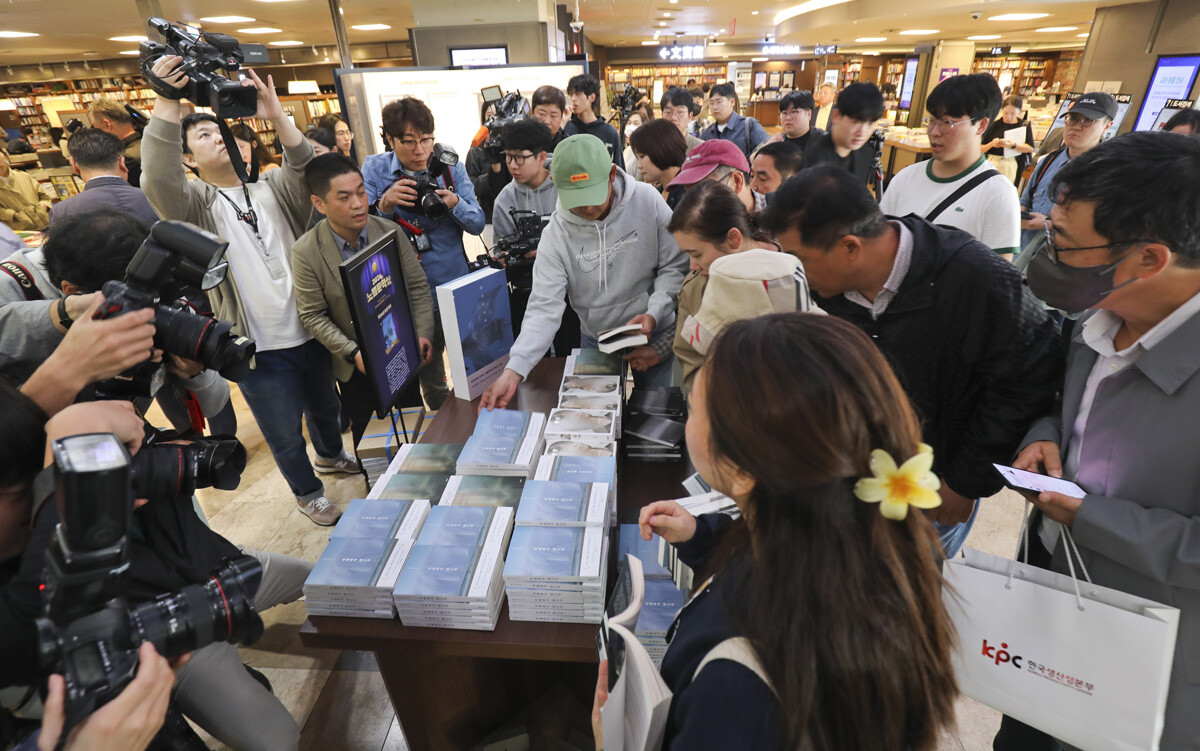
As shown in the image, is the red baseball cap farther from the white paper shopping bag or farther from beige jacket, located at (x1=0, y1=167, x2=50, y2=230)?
beige jacket, located at (x1=0, y1=167, x2=50, y2=230)

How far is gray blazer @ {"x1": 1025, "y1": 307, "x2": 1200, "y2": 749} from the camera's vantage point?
103cm

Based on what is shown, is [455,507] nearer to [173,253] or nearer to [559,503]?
[559,503]

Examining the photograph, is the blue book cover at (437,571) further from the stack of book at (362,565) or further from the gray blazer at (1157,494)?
the gray blazer at (1157,494)

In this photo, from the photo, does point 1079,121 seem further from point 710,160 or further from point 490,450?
point 490,450

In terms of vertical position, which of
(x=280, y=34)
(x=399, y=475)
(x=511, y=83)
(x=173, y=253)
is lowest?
(x=399, y=475)

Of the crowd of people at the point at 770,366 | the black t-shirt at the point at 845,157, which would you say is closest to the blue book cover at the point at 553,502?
the crowd of people at the point at 770,366

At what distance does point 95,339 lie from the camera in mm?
1249

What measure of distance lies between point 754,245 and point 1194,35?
9.53 meters

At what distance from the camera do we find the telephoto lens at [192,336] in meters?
1.36

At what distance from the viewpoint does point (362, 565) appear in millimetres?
1314

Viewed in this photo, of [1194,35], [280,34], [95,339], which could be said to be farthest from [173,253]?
[280,34]

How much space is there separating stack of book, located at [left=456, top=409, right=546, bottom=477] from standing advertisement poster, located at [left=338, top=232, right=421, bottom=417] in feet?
1.25

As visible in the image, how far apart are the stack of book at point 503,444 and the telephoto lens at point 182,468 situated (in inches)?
22.3

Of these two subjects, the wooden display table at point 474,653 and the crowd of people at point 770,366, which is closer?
the crowd of people at point 770,366
